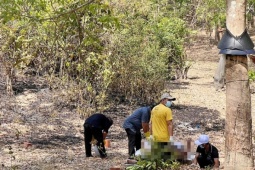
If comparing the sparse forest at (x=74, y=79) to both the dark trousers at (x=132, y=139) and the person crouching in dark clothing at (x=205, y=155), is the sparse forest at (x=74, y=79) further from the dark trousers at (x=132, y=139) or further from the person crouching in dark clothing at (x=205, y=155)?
the person crouching in dark clothing at (x=205, y=155)

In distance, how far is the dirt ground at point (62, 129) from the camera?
33.6ft

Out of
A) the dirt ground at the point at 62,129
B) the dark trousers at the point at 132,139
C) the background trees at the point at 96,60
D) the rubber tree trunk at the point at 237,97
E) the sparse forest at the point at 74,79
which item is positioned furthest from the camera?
the background trees at the point at 96,60

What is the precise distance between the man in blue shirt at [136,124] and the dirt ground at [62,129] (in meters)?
0.40

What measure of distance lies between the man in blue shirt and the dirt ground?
40 cm

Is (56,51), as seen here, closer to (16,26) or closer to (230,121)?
(16,26)

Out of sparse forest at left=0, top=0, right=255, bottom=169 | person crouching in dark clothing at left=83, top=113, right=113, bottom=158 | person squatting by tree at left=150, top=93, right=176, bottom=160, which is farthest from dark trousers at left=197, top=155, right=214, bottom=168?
sparse forest at left=0, top=0, right=255, bottom=169

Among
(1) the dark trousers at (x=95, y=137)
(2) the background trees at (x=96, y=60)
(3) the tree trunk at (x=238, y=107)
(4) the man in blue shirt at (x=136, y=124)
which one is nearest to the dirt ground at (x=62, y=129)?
(1) the dark trousers at (x=95, y=137)

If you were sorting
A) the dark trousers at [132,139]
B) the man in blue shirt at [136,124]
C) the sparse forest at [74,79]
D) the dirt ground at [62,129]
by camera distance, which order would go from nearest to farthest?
1. the man in blue shirt at [136,124]
2. the dark trousers at [132,139]
3. the dirt ground at [62,129]
4. the sparse forest at [74,79]

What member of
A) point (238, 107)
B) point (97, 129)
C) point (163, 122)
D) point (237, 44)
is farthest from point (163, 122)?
point (237, 44)

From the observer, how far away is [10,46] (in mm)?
15477

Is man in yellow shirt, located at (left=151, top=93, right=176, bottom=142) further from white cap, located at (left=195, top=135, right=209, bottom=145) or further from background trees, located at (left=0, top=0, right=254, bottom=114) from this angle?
background trees, located at (left=0, top=0, right=254, bottom=114)

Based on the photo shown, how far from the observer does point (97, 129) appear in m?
10.2

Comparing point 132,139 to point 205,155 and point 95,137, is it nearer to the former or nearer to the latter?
point 95,137

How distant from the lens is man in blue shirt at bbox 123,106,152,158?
9.49 meters
